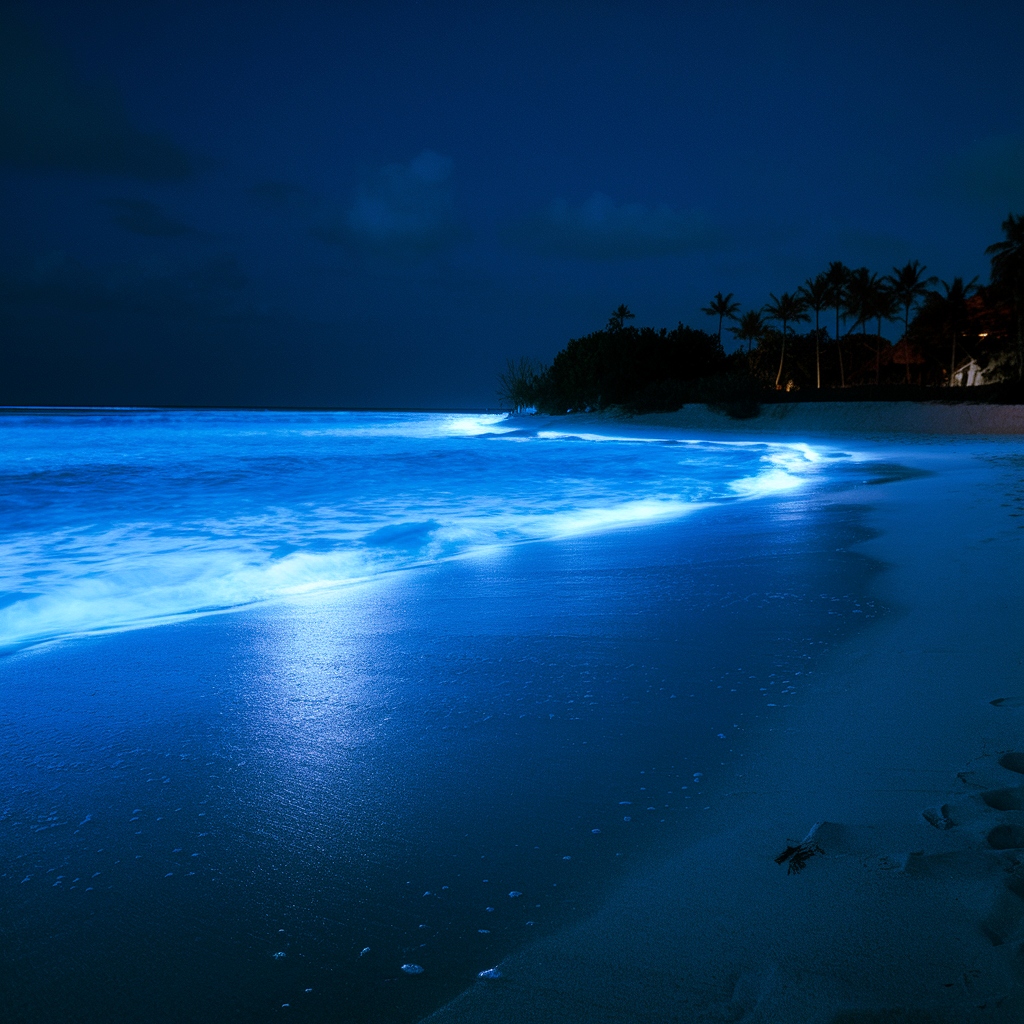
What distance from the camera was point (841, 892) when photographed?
53.7 inches

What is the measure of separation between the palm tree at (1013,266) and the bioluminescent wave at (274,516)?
33.2 metres

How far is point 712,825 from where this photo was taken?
1.65 metres

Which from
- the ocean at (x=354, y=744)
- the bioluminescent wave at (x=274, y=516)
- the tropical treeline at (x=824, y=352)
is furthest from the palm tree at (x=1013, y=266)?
the ocean at (x=354, y=744)

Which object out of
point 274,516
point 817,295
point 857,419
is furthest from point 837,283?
point 274,516

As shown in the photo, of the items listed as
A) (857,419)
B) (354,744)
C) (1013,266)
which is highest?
(1013,266)

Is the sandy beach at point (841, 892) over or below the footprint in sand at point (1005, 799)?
below

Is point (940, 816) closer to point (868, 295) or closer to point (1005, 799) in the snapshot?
point (1005, 799)

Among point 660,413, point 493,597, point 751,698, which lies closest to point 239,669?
point 493,597

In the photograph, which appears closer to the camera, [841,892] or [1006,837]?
[841,892]

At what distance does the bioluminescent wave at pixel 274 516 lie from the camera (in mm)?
4480

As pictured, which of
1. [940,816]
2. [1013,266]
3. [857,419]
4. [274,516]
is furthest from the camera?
[1013,266]

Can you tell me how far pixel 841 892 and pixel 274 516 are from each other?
7137 mm

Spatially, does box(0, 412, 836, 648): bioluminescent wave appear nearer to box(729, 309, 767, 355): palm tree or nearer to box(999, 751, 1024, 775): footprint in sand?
box(999, 751, 1024, 775): footprint in sand

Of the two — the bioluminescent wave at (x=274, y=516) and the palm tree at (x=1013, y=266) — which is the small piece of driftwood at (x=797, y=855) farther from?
the palm tree at (x=1013, y=266)
